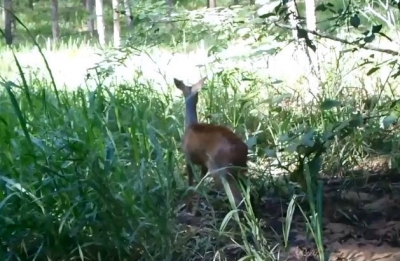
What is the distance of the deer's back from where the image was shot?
3.42 m

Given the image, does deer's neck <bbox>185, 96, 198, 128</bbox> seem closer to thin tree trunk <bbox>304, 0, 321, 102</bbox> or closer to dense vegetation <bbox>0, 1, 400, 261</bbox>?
dense vegetation <bbox>0, 1, 400, 261</bbox>

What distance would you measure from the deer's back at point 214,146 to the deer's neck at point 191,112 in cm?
24

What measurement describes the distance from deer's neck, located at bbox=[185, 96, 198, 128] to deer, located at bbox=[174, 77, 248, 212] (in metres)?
0.17

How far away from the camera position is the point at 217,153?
3443mm

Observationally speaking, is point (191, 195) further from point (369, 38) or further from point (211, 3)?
point (211, 3)

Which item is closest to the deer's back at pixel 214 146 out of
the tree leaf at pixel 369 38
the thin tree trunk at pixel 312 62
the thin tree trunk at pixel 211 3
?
the tree leaf at pixel 369 38

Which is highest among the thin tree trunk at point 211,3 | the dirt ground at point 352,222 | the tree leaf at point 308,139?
the tree leaf at point 308,139

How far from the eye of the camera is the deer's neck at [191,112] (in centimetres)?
405

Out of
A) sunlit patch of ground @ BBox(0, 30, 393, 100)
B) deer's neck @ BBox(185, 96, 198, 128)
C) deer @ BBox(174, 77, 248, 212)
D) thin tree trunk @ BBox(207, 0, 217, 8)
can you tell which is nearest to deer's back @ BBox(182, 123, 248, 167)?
deer @ BBox(174, 77, 248, 212)

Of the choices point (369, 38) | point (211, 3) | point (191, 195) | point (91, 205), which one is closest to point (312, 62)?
point (191, 195)

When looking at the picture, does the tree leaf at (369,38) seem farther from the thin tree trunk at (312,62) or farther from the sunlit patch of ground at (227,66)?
the thin tree trunk at (312,62)

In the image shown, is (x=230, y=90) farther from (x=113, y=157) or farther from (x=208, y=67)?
(x=113, y=157)

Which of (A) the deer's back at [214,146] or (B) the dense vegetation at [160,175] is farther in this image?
(A) the deer's back at [214,146]

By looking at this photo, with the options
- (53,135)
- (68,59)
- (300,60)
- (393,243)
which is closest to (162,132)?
(53,135)
